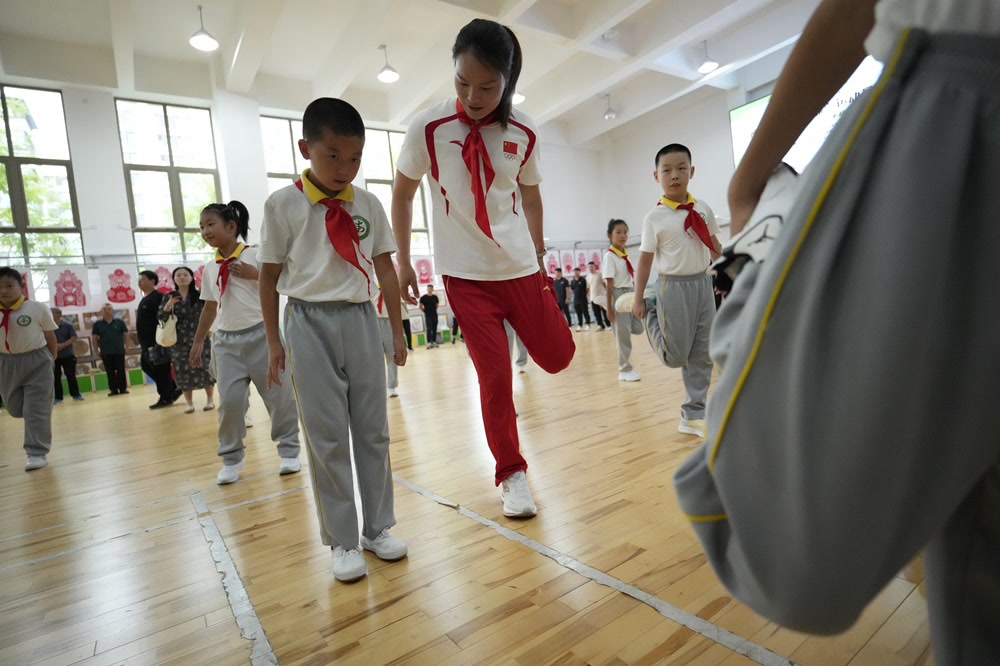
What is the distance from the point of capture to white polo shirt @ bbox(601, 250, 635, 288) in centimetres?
565

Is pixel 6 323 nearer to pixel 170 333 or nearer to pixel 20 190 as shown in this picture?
pixel 170 333

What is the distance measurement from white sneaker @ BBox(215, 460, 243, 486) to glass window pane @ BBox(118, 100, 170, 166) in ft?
34.4

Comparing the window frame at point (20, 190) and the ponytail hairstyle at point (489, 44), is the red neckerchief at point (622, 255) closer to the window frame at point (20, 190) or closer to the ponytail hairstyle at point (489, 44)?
the ponytail hairstyle at point (489, 44)

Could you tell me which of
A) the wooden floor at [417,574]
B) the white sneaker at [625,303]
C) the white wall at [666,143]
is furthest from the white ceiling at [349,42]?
the wooden floor at [417,574]

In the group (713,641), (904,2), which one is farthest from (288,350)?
(904,2)

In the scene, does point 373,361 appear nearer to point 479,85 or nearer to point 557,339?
point 557,339

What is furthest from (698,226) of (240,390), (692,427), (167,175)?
(167,175)

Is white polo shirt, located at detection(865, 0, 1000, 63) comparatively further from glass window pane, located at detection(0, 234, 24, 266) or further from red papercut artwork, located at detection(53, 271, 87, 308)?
glass window pane, located at detection(0, 234, 24, 266)

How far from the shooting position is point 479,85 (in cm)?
187

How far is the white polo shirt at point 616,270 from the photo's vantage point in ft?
18.5

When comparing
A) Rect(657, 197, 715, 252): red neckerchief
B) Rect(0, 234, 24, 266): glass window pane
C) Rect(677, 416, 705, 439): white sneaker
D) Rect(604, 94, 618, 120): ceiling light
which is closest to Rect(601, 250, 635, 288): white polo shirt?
Rect(657, 197, 715, 252): red neckerchief

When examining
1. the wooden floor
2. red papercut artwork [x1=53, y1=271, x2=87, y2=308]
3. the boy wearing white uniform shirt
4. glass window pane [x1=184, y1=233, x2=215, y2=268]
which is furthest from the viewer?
glass window pane [x1=184, y1=233, x2=215, y2=268]

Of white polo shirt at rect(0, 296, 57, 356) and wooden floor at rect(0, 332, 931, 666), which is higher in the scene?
white polo shirt at rect(0, 296, 57, 356)

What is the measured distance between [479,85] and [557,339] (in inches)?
38.2
